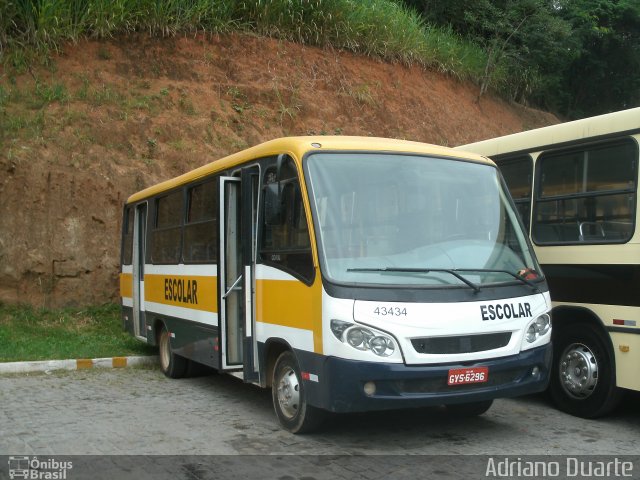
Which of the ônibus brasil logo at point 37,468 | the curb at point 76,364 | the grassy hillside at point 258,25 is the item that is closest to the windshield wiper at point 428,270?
the ônibus brasil logo at point 37,468

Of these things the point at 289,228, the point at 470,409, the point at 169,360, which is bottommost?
the point at 470,409

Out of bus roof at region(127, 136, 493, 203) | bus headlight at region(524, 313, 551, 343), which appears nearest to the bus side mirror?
bus roof at region(127, 136, 493, 203)

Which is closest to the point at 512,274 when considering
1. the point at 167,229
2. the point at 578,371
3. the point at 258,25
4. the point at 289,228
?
the point at 578,371

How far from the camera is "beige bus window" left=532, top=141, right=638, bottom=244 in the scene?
7152mm

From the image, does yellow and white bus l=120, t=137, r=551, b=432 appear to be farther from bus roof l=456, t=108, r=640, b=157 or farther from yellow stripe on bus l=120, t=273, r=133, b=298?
yellow stripe on bus l=120, t=273, r=133, b=298

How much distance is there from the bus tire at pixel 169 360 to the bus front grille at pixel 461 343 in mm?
5065

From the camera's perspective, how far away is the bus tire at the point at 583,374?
7262mm

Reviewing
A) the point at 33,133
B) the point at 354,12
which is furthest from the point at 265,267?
the point at 354,12

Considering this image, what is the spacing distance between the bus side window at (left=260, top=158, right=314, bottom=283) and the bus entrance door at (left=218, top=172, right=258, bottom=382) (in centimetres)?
53

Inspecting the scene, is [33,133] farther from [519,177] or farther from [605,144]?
[605,144]

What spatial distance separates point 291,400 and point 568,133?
13.2 feet

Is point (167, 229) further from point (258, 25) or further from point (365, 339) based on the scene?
point (258, 25)

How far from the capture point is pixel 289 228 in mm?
6840

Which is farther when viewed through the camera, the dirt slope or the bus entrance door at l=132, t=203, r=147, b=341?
the dirt slope
